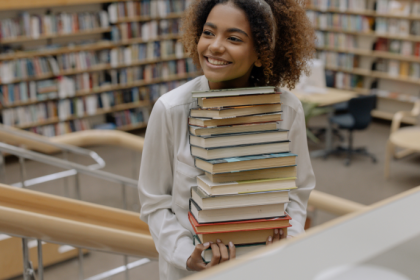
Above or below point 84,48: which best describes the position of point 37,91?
below

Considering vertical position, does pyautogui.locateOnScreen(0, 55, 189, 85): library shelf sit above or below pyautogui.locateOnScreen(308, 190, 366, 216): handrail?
above

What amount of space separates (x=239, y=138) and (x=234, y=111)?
0.22 feet

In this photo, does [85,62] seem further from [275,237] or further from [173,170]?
[275,237]

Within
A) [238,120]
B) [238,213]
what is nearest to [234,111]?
[238,120]

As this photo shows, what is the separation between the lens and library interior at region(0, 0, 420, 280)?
682 mm

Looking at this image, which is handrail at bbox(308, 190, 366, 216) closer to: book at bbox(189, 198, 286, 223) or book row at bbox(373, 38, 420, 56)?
book at bbox(189, 198, 286, 223)

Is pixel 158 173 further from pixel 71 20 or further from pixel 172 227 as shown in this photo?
pixel 71 20

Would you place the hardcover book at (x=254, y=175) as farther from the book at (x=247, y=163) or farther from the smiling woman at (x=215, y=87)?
the smiling woman at (x=215, y=87)

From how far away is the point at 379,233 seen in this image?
0.61 metres

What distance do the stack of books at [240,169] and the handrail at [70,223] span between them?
1.29ft

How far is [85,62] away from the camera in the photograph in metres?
6.09

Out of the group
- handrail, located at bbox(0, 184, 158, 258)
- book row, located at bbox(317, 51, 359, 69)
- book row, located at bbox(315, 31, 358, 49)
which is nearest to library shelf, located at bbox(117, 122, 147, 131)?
book row, located at bbox(315, 31, 358, 49)

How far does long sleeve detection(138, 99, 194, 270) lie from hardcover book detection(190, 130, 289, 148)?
0.36 ft

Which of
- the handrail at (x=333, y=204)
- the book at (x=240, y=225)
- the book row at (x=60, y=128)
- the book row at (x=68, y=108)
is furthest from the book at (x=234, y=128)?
the book row at (x=60, y=128)
